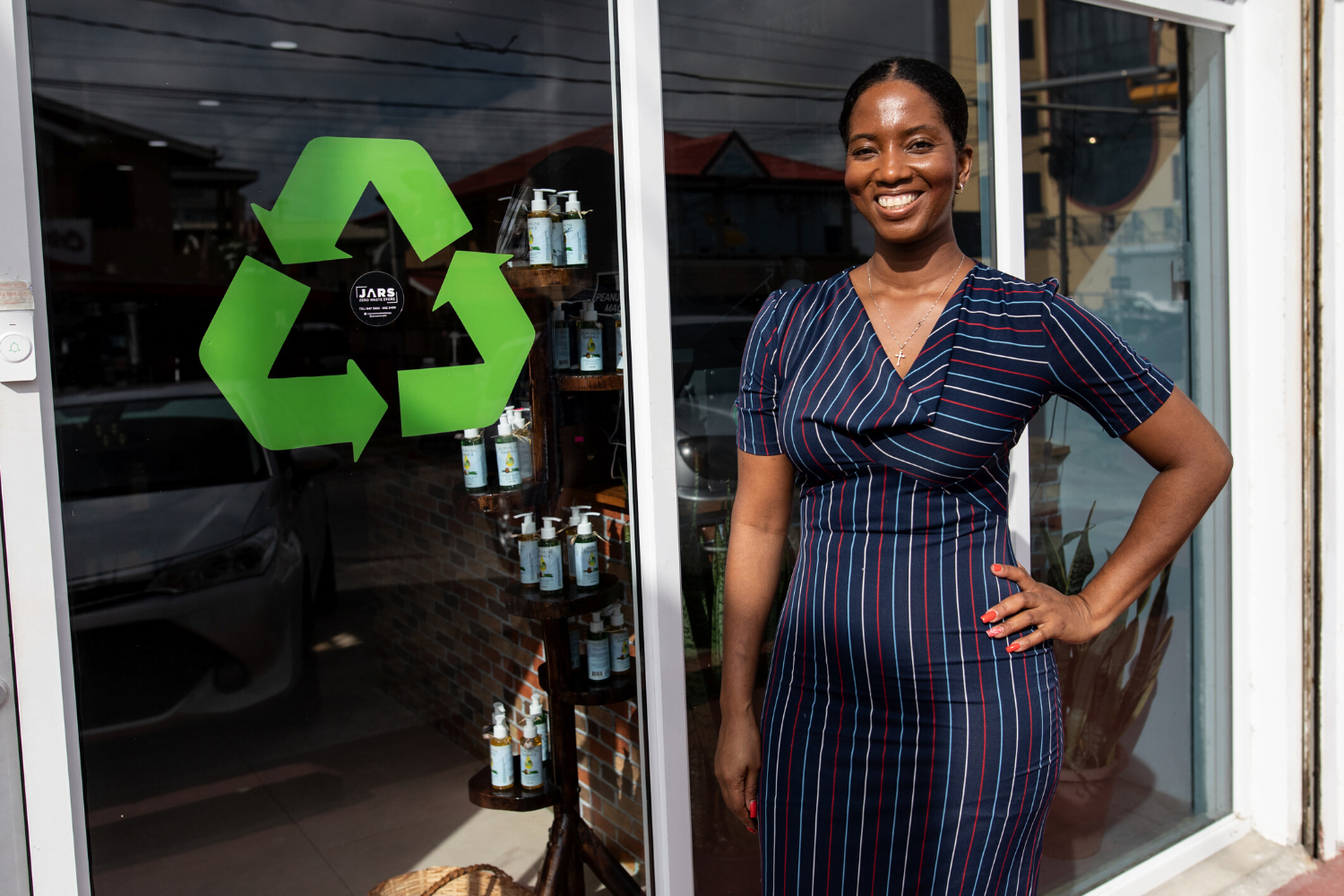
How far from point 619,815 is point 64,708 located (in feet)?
3.42

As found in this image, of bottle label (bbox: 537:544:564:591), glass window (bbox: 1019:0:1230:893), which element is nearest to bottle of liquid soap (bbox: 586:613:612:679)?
bottle label (bbox: 537:544:564:591)

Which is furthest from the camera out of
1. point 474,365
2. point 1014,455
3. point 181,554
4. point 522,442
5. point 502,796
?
point 1014,455

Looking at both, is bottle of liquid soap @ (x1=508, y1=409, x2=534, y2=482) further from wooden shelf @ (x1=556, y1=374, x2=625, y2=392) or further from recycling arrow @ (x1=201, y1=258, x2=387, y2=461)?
recycling arrow @ (x1=201, y1=258, x2=387, y2=461)

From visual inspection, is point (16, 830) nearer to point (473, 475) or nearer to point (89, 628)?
point (89, 628)

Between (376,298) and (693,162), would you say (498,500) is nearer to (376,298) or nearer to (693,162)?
(376,298)

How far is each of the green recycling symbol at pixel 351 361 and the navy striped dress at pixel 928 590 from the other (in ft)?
1.92

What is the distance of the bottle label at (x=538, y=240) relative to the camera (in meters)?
1.86

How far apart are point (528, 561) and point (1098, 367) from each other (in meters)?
1.10

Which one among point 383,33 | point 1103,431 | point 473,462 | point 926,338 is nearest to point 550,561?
point 473,462

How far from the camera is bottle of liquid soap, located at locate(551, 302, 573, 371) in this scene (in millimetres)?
1893

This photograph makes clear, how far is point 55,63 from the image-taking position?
56.1 inches

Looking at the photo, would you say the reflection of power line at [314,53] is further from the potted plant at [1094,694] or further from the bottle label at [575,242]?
the potted plant at [1094,694]

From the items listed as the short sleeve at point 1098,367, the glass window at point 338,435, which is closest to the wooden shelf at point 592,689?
the glass window at point 338,435

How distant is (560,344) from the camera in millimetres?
1899
